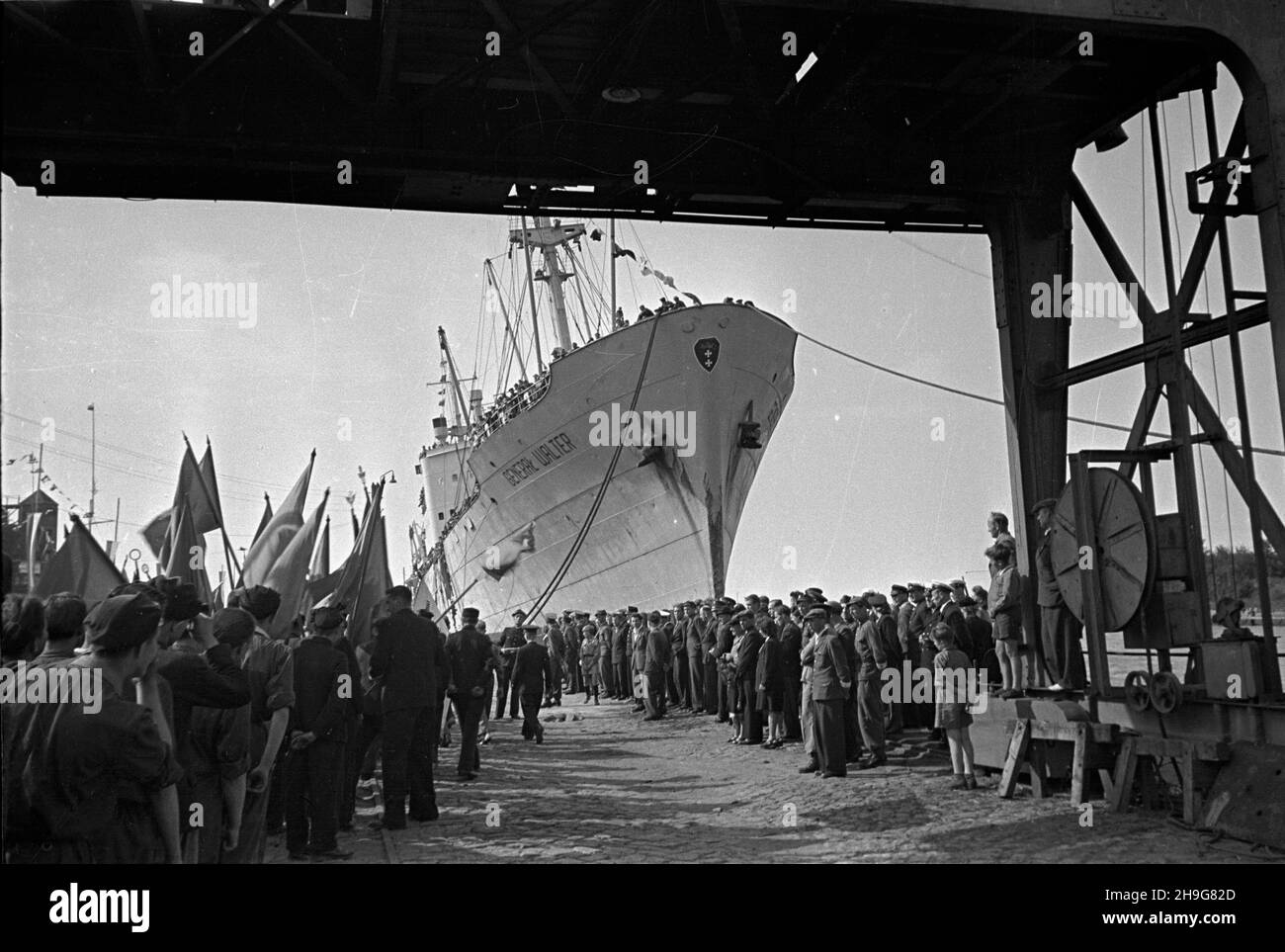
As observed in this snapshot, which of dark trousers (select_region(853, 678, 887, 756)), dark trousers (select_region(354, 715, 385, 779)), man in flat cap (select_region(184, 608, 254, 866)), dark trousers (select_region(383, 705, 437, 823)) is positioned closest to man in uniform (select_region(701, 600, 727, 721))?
dark trousers (select_region(853, 678, 887, 756))

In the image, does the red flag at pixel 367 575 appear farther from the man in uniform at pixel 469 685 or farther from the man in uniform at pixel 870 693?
the man in uniform at pixel 870 693

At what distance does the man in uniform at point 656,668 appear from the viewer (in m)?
16.6

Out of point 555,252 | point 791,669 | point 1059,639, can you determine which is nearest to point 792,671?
point 791,669

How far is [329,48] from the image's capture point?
7.33 metres

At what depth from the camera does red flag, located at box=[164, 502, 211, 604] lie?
8.11 m

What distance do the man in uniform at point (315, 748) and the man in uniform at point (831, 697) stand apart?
4560 mm

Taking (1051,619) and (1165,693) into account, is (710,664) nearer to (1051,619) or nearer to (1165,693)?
(1051,619)

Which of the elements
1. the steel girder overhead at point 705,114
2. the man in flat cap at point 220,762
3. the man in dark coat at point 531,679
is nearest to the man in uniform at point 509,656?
the man in dark coat at point 531,679

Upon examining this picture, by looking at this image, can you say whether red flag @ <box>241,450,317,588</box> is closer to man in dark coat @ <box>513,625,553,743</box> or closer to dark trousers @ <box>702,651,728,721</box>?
man in dark coat @ <box>513,625,553,743</box>

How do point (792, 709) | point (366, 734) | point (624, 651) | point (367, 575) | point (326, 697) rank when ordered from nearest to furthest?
point (326, 697), point (366, 734), point (367, 575), point (792, 709), point (624, 651)

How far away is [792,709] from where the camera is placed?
39.3ft

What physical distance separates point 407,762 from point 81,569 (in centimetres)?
266

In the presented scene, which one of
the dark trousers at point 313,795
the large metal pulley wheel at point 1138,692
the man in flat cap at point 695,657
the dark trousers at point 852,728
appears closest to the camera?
the dark trousers at point 313,795
